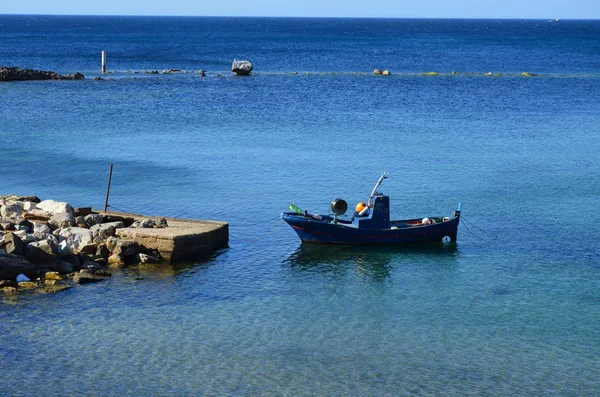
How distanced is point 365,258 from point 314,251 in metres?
2.07

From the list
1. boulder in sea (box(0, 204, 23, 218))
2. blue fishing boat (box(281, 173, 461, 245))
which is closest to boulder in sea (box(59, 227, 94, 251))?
boulder in sea (box(0, 204, 23, 218))

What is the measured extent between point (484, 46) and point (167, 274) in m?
153

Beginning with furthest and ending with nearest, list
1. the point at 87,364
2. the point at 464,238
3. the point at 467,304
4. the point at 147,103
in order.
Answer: the point at 147,103 → the point at 464,238 → the point at 467,304 → the point at 87,364

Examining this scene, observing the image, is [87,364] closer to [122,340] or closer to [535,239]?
[122,340]

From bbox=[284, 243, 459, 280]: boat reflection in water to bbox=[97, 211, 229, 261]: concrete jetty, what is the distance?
2.91 meters

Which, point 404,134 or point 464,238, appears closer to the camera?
point 464,238

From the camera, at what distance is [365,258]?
3391 cm

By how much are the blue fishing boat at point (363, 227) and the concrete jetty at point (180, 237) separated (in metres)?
2.81

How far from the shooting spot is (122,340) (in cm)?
2542

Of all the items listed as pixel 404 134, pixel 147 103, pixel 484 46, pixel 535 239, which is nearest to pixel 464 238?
pixel 535 239

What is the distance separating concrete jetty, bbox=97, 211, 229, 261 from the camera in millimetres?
31750

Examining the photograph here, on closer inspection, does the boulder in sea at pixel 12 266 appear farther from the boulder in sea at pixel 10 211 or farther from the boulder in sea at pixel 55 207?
the boulder in sea at pixel 10 211

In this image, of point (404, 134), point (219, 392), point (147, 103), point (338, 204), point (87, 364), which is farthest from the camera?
point (147, 103)

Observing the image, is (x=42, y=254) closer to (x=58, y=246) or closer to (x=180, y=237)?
(x=58, y=246)
